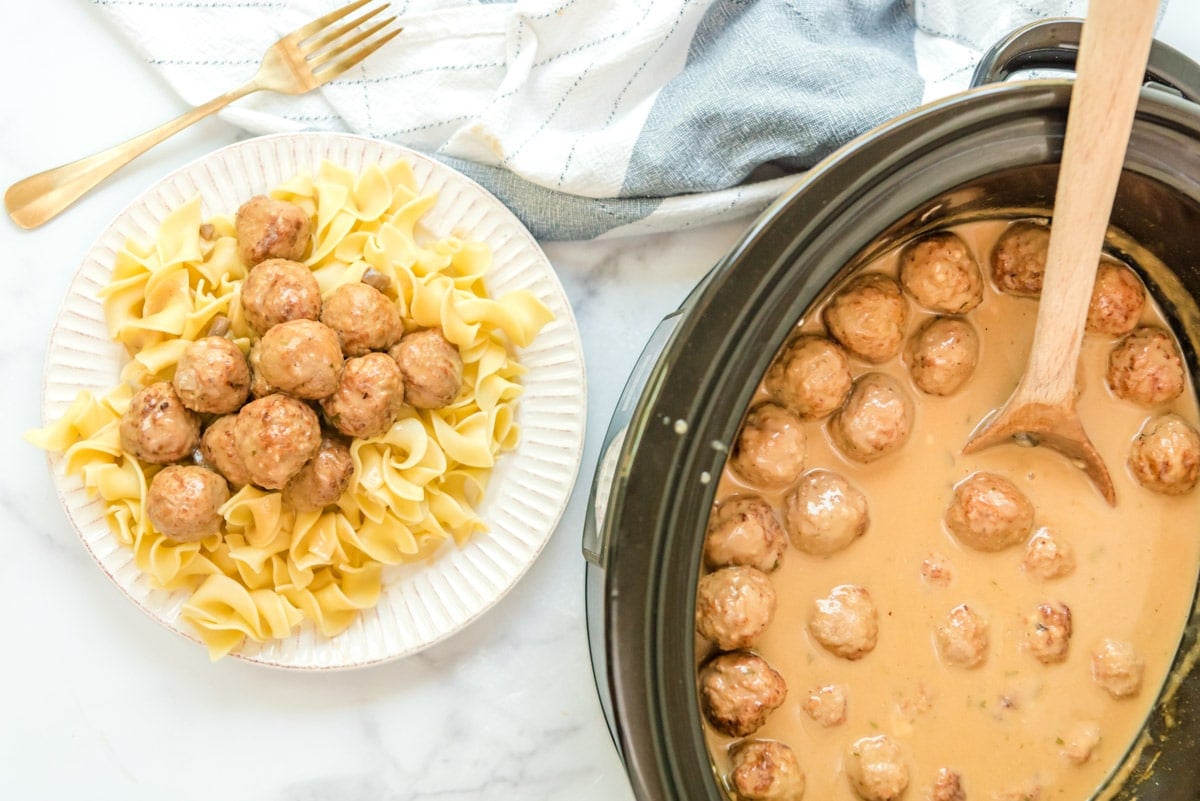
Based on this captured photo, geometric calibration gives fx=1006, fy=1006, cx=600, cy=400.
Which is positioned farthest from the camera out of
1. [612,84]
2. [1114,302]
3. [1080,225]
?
[612,84]

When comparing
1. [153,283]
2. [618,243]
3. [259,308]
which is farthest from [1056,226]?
[153,283]

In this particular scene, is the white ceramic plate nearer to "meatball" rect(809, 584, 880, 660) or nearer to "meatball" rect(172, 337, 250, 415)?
"meatball" rect(172, 337, 250, 415)

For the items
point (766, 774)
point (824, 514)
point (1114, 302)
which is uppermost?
point (1114, 302)

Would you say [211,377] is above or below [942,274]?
below

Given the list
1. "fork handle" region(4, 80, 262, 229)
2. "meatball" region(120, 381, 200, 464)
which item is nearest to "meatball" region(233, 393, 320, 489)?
"meatball" region(120, 381, 200, 464)

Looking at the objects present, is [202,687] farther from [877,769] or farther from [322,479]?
[877,769]

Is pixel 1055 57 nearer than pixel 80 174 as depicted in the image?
Yes

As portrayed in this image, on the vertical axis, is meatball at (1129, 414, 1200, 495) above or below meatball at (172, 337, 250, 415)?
above

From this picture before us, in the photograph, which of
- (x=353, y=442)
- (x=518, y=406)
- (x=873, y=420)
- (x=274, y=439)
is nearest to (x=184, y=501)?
(x=274, y=439)
